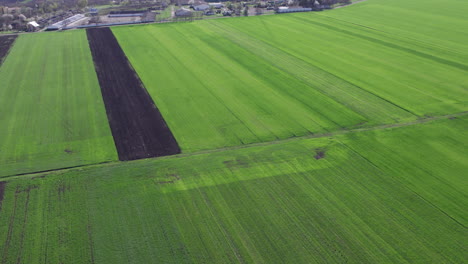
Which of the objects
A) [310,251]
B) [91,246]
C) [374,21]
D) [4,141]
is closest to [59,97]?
[4,141]

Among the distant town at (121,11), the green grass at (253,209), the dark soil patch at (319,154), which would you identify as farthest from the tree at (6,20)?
the dark soil patch at (319,154)

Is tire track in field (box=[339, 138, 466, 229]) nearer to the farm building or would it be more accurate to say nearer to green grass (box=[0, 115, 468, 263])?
green grass (box=[0, 115, 468, 263])

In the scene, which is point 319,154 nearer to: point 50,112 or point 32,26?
point 50,112

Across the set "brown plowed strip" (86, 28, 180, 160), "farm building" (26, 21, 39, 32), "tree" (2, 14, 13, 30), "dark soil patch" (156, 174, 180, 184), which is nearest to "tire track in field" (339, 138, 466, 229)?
"dark soil patch" (156, 174, 180, 184)

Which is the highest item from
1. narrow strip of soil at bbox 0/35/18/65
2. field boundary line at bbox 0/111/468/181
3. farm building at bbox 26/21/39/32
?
farm building at bbox 26/21/39/32

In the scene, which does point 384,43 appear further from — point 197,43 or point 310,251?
point 310,251

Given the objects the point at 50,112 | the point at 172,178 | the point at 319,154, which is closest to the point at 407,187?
the point at 319,154
